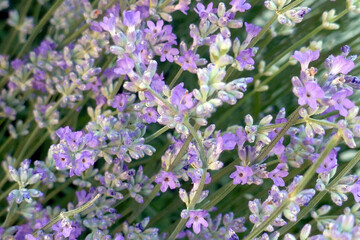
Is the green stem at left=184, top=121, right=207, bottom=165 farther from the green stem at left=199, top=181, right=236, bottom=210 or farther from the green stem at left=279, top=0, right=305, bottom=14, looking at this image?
the green stem at left=279, top=0, right=305, bottom=14

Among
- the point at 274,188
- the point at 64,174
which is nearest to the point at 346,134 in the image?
the point at 274,188

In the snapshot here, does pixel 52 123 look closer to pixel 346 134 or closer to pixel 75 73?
pixel 75 73

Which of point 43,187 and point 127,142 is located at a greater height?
point 127,142

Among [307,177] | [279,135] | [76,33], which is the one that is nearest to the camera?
[307,177]

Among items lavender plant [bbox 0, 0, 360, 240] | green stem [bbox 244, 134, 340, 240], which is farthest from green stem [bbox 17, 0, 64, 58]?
green stem [bbox 244, 134, 340, 240]

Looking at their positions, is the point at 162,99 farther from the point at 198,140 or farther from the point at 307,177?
the point at 307,177

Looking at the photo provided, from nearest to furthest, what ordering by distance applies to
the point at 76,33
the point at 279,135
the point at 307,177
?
the point at 307,177
the point at 279,135
the point at 76,33

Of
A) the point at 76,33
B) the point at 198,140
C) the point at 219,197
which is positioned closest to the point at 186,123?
the point at 198,140

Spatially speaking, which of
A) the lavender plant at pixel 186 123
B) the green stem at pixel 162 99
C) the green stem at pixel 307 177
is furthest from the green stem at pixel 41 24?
the green stem at pixel 307 177
